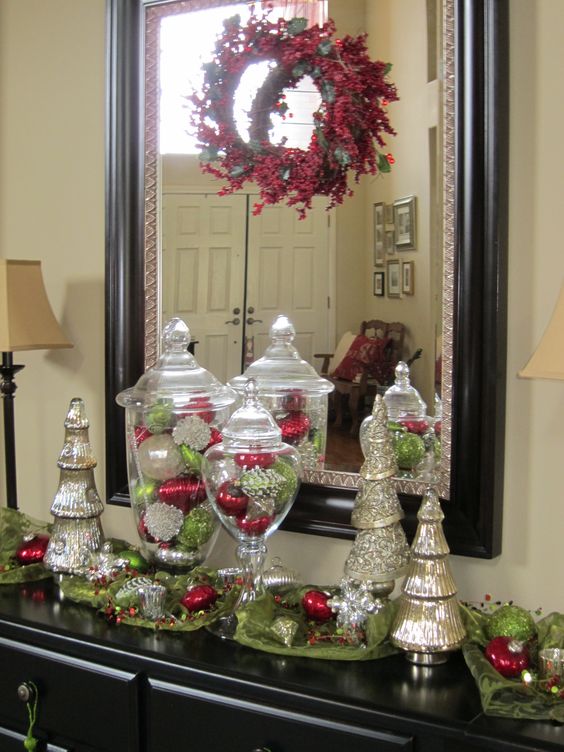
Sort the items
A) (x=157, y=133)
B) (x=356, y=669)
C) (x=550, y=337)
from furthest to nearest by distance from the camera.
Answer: (x=157, y=133), (x=356, y=669), (x=550, y=337)

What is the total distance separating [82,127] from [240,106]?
0.59 meters

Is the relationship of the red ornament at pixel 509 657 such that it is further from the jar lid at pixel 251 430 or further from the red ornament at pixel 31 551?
the red ornament at pixel 31 551

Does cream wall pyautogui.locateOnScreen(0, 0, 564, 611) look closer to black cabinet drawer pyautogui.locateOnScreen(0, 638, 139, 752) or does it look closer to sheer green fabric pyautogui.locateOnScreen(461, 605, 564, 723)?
sheer green fabric pyautogui.locateOnScreen(461, 605, 564, 723)

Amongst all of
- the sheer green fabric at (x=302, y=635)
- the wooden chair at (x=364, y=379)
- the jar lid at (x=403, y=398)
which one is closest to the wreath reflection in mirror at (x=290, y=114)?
the wooden chair at (x=364, y=379)

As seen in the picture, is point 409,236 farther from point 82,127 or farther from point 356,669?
point 82,127

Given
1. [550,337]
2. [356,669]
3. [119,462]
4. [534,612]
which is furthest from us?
[119,462]

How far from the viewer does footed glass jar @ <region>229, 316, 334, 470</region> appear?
2.06 metres

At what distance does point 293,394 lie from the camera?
209 centimetres

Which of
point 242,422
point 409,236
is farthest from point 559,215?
point 242,422

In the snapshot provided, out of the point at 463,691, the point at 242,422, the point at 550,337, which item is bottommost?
the point at 463,691

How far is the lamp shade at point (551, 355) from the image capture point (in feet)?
4.94

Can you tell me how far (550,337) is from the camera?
5.04 ft

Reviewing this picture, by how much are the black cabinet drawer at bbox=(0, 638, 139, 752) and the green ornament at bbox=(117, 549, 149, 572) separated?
25 centimetres

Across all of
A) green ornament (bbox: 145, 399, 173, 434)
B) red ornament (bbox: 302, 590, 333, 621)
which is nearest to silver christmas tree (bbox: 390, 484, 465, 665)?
red ornament (bbox: 302, 590, 333, 621)
